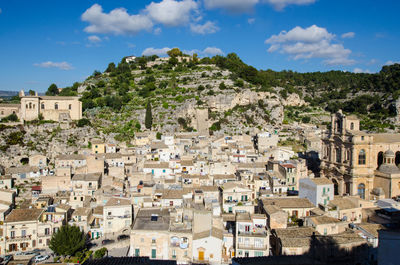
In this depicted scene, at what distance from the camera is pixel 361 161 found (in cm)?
3453

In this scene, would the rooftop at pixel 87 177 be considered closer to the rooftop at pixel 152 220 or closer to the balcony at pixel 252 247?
the rooftop at pixel 152 220

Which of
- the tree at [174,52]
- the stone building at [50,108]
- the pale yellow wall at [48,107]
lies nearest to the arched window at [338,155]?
the stone building at [50,108]

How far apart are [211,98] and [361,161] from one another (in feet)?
124

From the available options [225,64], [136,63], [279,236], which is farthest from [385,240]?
[136,63]

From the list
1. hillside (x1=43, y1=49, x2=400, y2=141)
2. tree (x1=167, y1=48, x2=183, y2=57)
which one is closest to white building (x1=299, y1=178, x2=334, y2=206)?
hillside (x1=43, y1=49, x2=400, y2=141)

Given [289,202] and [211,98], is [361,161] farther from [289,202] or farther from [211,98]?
[211,98]

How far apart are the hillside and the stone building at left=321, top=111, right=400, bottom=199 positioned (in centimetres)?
2284

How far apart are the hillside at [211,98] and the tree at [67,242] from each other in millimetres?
28728

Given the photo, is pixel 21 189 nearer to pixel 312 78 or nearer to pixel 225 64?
pixel 225 64

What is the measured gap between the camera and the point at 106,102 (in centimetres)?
6531

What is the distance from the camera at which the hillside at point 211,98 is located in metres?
61.3

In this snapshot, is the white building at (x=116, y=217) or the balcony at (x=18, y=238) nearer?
the balcony at (x=18, y=238)

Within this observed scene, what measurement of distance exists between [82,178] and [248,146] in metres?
22.9

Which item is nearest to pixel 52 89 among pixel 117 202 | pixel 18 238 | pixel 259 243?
pixel 18 238
